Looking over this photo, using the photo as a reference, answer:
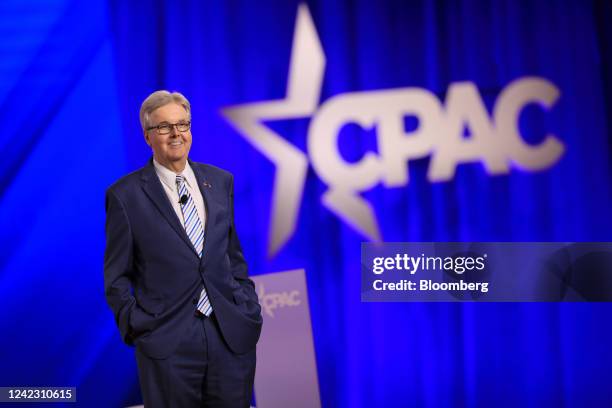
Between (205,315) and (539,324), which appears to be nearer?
(205,315)

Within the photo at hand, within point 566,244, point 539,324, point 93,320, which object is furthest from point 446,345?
point 93,320

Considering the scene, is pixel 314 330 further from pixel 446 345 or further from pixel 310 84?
pixel 310 84

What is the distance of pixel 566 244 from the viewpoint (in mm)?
3725

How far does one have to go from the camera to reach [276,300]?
12.2 feet

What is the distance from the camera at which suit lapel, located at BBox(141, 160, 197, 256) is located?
7.11 feet

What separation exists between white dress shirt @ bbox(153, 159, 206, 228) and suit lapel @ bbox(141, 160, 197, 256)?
0.03 meters

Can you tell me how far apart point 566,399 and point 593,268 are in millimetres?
693

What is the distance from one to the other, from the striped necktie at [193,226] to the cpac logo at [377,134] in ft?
5.22

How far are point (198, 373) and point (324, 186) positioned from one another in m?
1.82

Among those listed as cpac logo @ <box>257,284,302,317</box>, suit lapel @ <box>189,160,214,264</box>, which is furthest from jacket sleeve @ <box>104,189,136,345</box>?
cpac logo @ <box>257,284,302,317</box>

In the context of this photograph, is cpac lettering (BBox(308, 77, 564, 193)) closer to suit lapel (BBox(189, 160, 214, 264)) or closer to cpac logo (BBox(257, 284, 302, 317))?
cpac logo (BBox(257, 284, 302, 317))

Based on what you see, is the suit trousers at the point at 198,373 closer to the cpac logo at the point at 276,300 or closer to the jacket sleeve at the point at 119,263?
the jacket sleeve at the point at 119,263

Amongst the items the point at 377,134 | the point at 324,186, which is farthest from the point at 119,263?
the point at 377,134

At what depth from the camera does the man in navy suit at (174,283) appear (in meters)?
2.12
